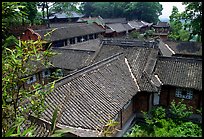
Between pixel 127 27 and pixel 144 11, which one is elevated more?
pixel 144 11

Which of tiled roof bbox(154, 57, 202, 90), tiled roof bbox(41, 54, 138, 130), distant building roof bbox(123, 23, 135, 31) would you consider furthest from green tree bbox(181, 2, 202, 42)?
distant building roof bbox(123, 23, 135, 31)

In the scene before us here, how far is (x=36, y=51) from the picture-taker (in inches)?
135

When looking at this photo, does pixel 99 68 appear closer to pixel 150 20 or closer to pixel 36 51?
pixel 36 51

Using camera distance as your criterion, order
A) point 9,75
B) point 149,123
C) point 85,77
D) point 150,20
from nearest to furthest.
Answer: point 9,75 < point 85,77 < point 149,123 < point 150,20

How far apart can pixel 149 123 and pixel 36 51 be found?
946cm

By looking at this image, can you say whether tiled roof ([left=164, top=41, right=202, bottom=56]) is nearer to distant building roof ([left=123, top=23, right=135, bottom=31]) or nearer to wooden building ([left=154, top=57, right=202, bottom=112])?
wooden building ([left=154, top=57, right=202, bottom=112])

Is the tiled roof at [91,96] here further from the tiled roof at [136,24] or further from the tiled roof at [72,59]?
the tiled roof at [136,24]

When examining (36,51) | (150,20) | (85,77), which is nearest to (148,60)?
(85,77)

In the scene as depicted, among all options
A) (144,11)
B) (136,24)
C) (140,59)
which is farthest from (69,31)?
(144,11)

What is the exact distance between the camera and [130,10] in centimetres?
6469

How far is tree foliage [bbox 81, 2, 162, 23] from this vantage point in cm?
6200

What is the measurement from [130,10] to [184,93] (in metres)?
53.8

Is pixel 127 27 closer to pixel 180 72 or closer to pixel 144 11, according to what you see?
pixel 144 11

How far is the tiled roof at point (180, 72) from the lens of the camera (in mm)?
13680
